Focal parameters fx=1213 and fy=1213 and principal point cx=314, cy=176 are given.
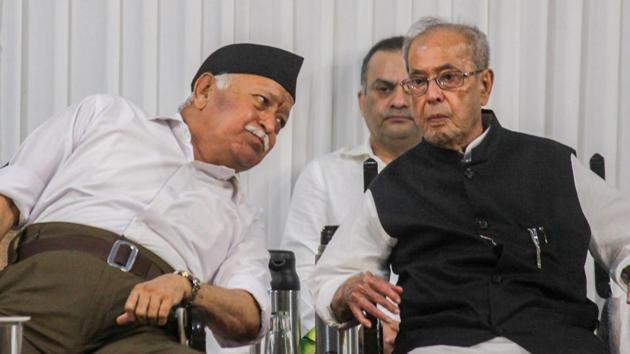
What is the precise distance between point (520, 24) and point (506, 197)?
1607 millimetres

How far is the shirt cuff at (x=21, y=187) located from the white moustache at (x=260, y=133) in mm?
673

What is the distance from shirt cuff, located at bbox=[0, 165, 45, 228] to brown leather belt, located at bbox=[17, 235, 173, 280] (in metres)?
0.11

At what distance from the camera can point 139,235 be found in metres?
3.41

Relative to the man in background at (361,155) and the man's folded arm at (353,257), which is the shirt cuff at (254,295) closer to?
the man's folded arm at (353,257)

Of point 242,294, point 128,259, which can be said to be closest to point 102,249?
point 128,259

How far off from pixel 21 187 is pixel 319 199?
144 centimetres

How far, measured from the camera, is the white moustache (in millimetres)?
3725

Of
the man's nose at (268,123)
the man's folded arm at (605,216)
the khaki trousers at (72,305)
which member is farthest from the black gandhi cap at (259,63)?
the man's folded arm at (605,216)

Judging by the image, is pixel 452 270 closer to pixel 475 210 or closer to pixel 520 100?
pixel 475 210

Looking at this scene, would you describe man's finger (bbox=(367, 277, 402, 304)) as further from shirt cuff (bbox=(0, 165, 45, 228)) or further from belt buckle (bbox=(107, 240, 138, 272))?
shirt cuff (bbox=(0, 165, 45, 228))

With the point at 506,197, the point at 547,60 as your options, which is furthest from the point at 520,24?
the point at 506,197

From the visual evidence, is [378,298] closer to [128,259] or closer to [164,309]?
[164,309]

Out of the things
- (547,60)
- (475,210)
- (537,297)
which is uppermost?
(547,60)

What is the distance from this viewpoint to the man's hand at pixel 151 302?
3.02 metres
